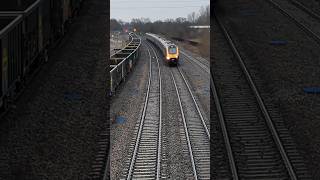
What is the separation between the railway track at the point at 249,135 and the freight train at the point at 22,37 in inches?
296

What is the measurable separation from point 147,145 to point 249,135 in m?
4.16

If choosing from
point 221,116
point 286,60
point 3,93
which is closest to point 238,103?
point 221,116

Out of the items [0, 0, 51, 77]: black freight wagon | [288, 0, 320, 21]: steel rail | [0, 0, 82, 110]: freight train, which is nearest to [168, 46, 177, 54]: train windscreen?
[288, 0, 320, 21]: steel rail

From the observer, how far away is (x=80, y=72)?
19.4 m

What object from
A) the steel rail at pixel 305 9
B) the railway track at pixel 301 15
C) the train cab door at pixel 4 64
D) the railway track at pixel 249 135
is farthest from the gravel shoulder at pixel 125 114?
the steel rail at pixel 305 9

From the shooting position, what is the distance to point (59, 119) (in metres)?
14.7

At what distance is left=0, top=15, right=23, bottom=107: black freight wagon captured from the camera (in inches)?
516

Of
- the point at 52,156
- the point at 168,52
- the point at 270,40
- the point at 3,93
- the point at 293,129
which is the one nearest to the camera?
the point at 52,156

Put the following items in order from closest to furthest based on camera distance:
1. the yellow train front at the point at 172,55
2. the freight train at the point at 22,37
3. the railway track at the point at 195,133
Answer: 1. the freight train at the point at 22,37
2. the railway track at the point at 195,133
3. the yellow train front at the point at 172,55

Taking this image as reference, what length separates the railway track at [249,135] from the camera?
12.2 metres

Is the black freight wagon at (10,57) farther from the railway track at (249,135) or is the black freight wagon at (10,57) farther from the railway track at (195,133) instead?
the railway track at (249,135)

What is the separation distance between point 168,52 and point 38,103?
25738mm

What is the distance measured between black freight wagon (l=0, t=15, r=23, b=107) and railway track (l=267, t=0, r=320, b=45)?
15649mm

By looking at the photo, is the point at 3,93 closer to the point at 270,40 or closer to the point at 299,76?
the point at 299,76
